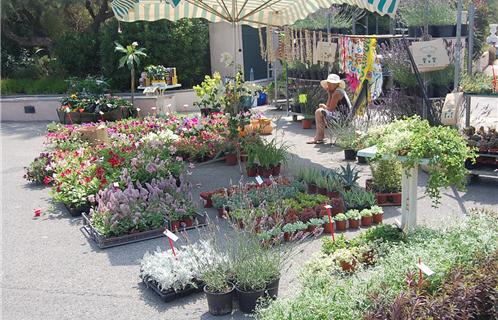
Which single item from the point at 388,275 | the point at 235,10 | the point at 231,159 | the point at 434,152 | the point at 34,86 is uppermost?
the point at 235,10

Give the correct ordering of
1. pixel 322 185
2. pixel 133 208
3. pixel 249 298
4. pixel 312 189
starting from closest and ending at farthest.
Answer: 1. pixel 249 298
2. pixel 133 208
3. pixel 322 185
4. pixel 312 189

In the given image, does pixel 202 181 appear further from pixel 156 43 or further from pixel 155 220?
pixel 156 43

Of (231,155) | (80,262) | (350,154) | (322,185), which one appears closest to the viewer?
(80,262)

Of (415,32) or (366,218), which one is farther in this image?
(415,32)

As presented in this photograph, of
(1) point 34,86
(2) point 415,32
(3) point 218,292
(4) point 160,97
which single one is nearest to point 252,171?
(3) point 218,292

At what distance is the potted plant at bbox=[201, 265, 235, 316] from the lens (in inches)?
184

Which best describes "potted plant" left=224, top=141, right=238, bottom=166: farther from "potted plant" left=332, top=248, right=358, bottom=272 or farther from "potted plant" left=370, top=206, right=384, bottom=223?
"potted plant" left=332, top=248, right=358, bottom=272

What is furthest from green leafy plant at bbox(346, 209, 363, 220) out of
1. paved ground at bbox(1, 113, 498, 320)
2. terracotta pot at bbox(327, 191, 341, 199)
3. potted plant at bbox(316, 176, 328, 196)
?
potted plant at bbox(316, 176, 328, 196)

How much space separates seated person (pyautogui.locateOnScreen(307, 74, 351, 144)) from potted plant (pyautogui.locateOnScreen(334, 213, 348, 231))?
4275 mm

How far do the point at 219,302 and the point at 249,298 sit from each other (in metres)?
0.24

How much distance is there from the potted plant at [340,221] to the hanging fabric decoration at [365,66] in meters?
4.24

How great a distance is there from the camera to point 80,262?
6098 mm

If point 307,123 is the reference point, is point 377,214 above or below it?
below

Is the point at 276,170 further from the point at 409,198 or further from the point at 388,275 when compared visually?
the point at 388,275
